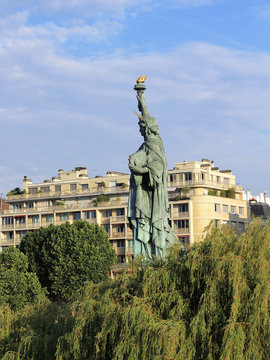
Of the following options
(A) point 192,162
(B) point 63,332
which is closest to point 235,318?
(B) point 63,332

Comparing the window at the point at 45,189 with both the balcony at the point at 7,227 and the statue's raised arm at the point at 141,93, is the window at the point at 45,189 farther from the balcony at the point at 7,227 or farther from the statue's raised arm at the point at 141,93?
the statue's raised arm at the point at 141,93

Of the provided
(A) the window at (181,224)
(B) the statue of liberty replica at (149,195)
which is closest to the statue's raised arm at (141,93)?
(B) the statue of liberty replica at (149,195)

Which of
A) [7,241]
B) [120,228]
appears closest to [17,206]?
[7,241]

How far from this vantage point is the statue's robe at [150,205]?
2848 cm

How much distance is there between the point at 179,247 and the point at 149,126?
16.7 ft

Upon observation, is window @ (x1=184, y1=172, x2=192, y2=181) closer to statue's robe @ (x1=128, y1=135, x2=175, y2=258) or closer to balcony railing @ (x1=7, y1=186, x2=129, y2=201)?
balcony railing @ (x1=7, y1=186, x2=129, y2=201)

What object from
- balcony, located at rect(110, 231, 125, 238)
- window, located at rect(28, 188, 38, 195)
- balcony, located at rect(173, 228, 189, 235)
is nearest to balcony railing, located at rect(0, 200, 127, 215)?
balcony, located at rect(110, 231, 125, 238)

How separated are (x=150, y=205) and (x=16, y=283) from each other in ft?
150

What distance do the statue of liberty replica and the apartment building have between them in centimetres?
7946

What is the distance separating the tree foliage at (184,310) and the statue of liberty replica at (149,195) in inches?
95.4

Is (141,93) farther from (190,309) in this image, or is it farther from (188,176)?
(188,176)

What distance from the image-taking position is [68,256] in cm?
8388

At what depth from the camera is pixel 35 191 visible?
13600cm

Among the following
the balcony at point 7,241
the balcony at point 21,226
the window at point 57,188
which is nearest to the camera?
the balcony at point 7,241
